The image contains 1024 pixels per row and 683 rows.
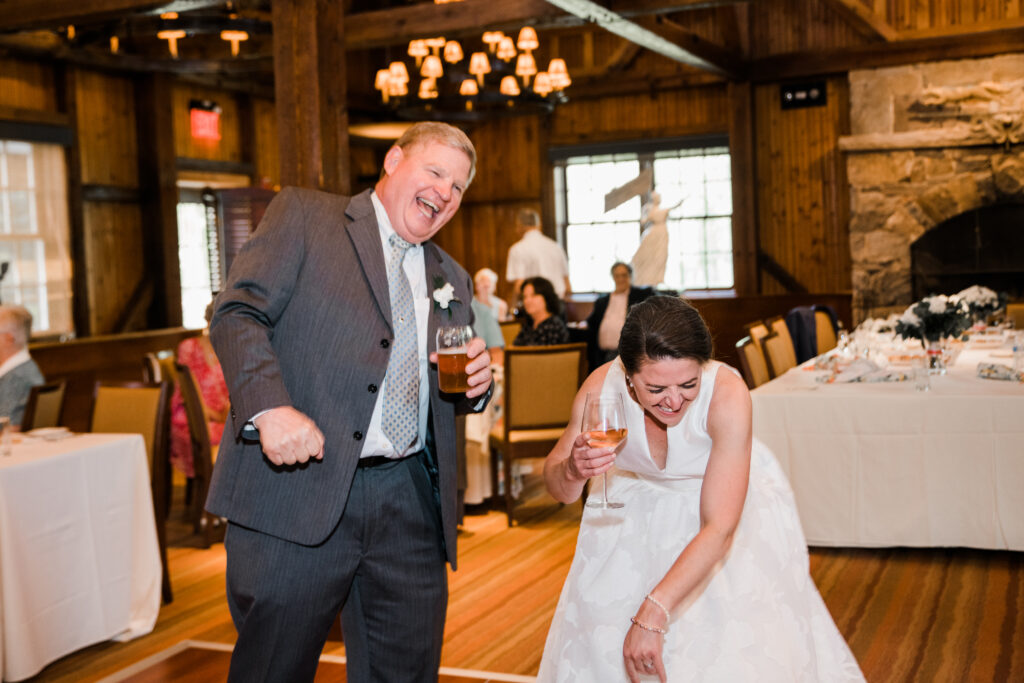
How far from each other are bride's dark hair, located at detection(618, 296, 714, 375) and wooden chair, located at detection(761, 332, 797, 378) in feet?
12.2

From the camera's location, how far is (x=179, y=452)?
20.3ft

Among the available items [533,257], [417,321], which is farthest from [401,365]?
[533,257]

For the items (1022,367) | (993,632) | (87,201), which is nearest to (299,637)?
(993,632)

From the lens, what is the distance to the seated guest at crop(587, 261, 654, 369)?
7883mm

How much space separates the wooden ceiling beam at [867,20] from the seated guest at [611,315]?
4.55 metres

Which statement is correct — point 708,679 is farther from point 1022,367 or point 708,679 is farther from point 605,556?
point 1022,367

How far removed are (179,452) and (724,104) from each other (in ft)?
26.2

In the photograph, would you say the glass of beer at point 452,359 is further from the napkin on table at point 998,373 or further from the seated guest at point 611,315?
the seated guest at point 611,315

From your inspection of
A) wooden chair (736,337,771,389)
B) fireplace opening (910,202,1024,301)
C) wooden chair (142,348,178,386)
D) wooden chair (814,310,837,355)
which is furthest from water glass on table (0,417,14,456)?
fireplace opening (910,202,1024,301)

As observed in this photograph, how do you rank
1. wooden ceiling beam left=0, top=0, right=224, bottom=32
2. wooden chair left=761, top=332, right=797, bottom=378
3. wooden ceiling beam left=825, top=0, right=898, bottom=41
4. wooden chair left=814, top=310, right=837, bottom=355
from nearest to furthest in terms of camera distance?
wooden ceiling beam left=0, top=0, right=224, bottom=32
wooden chair left=761, top=332, right=797, bottom=378
wooden chair left=814, top=310, right=837, bottom=355
wooden ceiling beam left=825, top=0, right=898, bottom=41

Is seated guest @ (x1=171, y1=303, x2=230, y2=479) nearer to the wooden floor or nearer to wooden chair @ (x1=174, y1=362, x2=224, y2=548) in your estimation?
wooden chair @ (x1=174, y1=362, x2=224, y2=548)

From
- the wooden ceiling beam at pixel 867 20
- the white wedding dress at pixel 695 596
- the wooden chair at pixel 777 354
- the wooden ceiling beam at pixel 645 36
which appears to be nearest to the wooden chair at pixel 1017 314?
the wooden chair at pixel 777 354

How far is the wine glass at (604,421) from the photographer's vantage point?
6.46ft

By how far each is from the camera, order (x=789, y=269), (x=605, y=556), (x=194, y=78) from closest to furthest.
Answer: (x=605, y=556)
(x=194, y=78)
(x=789, y=269)
